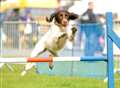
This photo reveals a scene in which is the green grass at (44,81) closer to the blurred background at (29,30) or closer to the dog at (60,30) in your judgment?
the dog at (60,30)

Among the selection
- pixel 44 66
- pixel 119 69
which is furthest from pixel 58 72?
pixel 119 69

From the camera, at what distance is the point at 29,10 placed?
24.9 meters

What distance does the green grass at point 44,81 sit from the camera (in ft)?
38.3

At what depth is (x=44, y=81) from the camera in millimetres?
12438

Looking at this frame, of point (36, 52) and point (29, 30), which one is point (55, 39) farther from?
point (29, 30)

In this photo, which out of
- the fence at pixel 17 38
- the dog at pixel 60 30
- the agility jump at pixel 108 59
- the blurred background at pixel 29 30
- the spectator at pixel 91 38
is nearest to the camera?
the agility jump at pixel 108 59

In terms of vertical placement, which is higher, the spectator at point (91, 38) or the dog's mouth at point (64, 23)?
the dog's mouth at point (64, 23)

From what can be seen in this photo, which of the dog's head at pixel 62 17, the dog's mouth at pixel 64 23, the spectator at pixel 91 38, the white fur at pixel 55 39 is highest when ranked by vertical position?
the dog's head at pixel 62 17

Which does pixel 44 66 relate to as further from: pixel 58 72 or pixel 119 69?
pixel 119 69

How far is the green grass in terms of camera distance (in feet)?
38.3

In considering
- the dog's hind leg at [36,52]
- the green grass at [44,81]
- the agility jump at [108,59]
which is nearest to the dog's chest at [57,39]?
the green grass at [44,81]

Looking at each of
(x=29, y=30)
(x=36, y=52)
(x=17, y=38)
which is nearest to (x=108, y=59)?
(x=36, y=52)

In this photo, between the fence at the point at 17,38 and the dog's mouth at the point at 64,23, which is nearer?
the dog's mouth at the point at 64,23

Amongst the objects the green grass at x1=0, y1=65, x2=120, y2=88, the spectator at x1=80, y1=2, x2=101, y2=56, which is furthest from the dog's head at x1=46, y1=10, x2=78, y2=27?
the spectator at x1=80, y1=2, x2=101, y2=56
